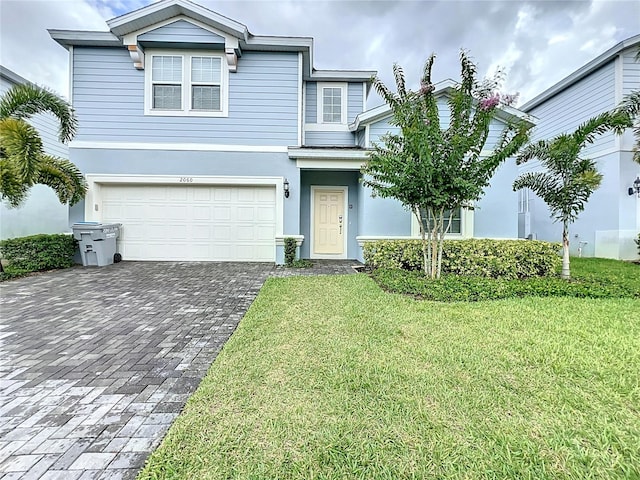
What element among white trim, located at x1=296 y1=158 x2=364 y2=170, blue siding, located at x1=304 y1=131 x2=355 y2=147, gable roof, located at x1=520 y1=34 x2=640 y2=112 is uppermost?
gable roof, located at x1=520 y1=34 x2=640 y2=112

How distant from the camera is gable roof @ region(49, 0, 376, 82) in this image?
847 centimetres

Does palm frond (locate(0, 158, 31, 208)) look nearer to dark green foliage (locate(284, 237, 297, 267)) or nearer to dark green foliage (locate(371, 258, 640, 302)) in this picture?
dark green foliage (locate(284, 237, 297, 267))

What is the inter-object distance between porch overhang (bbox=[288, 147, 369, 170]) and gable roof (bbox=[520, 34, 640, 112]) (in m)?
8.94

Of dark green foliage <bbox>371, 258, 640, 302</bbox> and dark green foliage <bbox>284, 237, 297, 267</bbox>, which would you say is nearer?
dark green foliage <bbox>371, 258, 640, 302</bbox>

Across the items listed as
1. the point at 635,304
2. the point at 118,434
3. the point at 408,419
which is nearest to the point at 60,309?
the point at 118,434

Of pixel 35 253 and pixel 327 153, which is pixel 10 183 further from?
pixel 327 153

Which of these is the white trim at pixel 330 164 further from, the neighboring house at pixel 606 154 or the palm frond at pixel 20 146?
the palm frond at pixel 20 146

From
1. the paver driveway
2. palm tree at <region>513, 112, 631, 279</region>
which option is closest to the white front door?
the paver driveway

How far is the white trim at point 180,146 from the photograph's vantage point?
9125 millimetres

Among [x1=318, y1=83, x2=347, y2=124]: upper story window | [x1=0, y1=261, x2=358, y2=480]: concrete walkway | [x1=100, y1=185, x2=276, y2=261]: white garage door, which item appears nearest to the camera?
[x1=0, y1=261, x2=358, y2=480]: concrete walkway

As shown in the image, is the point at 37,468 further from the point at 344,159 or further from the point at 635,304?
the point at 344,159

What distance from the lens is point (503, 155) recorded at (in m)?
5.96

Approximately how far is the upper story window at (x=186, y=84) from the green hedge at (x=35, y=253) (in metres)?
4.29

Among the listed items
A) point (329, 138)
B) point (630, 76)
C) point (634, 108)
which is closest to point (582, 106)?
point (630, 76)
